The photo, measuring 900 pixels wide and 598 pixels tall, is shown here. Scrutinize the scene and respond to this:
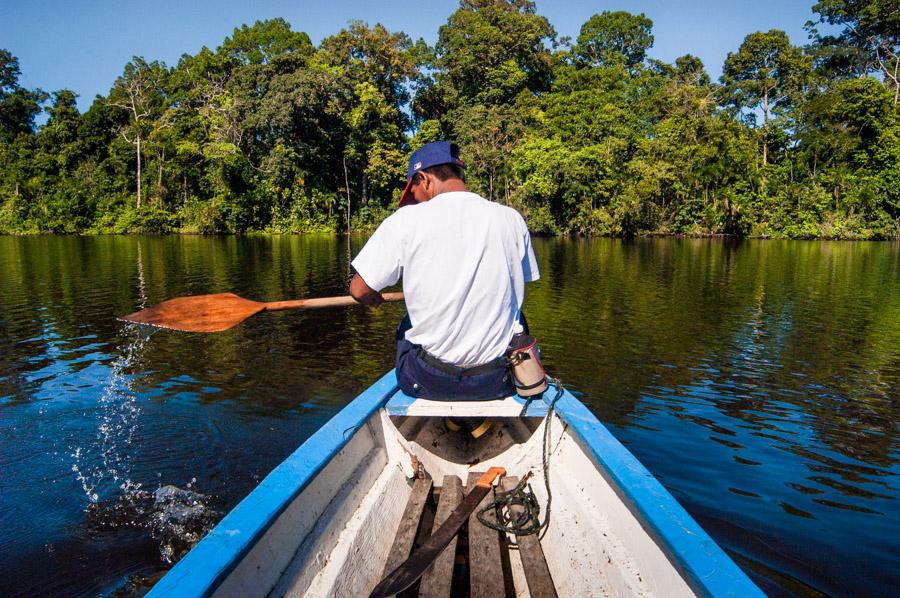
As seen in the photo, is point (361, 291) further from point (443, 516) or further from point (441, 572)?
point (441, 572)

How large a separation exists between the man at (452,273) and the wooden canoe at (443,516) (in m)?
0.29

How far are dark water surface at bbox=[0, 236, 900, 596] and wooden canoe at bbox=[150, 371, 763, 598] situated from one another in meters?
1.50

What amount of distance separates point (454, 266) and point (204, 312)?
3292 mm

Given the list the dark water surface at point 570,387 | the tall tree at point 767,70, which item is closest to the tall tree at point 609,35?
the tall tree at point 767,70

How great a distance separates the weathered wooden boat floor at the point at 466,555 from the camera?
2.15m

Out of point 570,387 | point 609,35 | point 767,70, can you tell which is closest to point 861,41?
point 767,70

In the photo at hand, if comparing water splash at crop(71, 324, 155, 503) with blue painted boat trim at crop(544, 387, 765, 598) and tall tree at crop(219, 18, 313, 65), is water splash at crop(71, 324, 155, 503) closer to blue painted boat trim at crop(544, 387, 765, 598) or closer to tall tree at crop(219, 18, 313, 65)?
blue painted boat trim at crop(544, 387, 765, 598)

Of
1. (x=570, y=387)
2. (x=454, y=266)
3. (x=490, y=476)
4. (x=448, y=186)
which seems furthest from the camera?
(x=570, y=387)

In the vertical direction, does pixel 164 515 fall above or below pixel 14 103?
below

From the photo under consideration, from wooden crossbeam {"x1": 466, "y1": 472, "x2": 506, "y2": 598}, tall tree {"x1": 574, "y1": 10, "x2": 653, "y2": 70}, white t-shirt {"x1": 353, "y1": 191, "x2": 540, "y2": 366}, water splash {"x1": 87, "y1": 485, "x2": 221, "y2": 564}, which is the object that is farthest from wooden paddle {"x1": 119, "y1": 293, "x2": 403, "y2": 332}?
tall tree {"x1": 574, "y1": 10, "x2": 653, "y2": 70}

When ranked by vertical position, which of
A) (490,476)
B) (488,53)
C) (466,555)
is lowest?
(466,555)

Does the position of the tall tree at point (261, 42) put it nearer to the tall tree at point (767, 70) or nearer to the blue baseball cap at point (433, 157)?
the tall tree at point (767, 70)

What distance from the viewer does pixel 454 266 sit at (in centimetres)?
255

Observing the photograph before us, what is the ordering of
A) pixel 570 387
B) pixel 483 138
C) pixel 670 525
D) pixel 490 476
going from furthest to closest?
1. pixel 483 138
2. pixel 570 387
3. pixel 490 476
4. pixel 670 525
